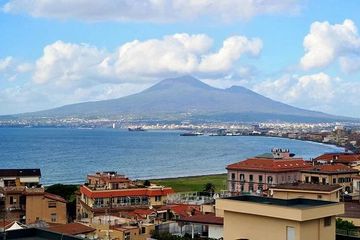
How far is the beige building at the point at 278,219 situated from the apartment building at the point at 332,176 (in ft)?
82.1

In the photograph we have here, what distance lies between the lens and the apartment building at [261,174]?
140ft

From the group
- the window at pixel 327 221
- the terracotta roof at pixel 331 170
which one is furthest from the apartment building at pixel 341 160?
the window at pixel 327 221

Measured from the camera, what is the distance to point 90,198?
30984 mm

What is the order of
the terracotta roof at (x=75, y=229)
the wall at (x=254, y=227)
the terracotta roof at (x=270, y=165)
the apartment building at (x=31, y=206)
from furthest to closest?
1. the terracotta roof at (x=270, y=165)
2. the apartment building at (x=31, y=206)
3. the terracotta roof at (x=75, y=229)
4. the wall at (x=254, y=227)

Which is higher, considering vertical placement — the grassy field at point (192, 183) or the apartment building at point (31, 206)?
the apartment building at point (31, 206)

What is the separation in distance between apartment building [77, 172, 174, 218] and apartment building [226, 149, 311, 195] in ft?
35.2

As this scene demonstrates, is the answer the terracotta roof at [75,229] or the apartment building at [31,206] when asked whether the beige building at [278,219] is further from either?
the apartment building at [31,206]

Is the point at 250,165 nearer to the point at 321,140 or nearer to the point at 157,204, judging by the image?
the point at 157,204

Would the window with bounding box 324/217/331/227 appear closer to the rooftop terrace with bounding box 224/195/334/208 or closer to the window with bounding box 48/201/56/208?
the rooftop terrace with bounding box 224/195/334/208

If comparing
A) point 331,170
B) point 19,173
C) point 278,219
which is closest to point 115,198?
point 19,173

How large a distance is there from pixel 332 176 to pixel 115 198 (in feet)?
45.3

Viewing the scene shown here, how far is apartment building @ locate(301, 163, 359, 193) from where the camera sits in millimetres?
37531

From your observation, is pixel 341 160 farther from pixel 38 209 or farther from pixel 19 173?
pixel 38 209

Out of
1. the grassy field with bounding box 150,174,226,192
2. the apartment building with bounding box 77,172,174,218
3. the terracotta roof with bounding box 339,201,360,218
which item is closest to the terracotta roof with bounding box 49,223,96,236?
the apartment building with bounding box 77,172,174,218
